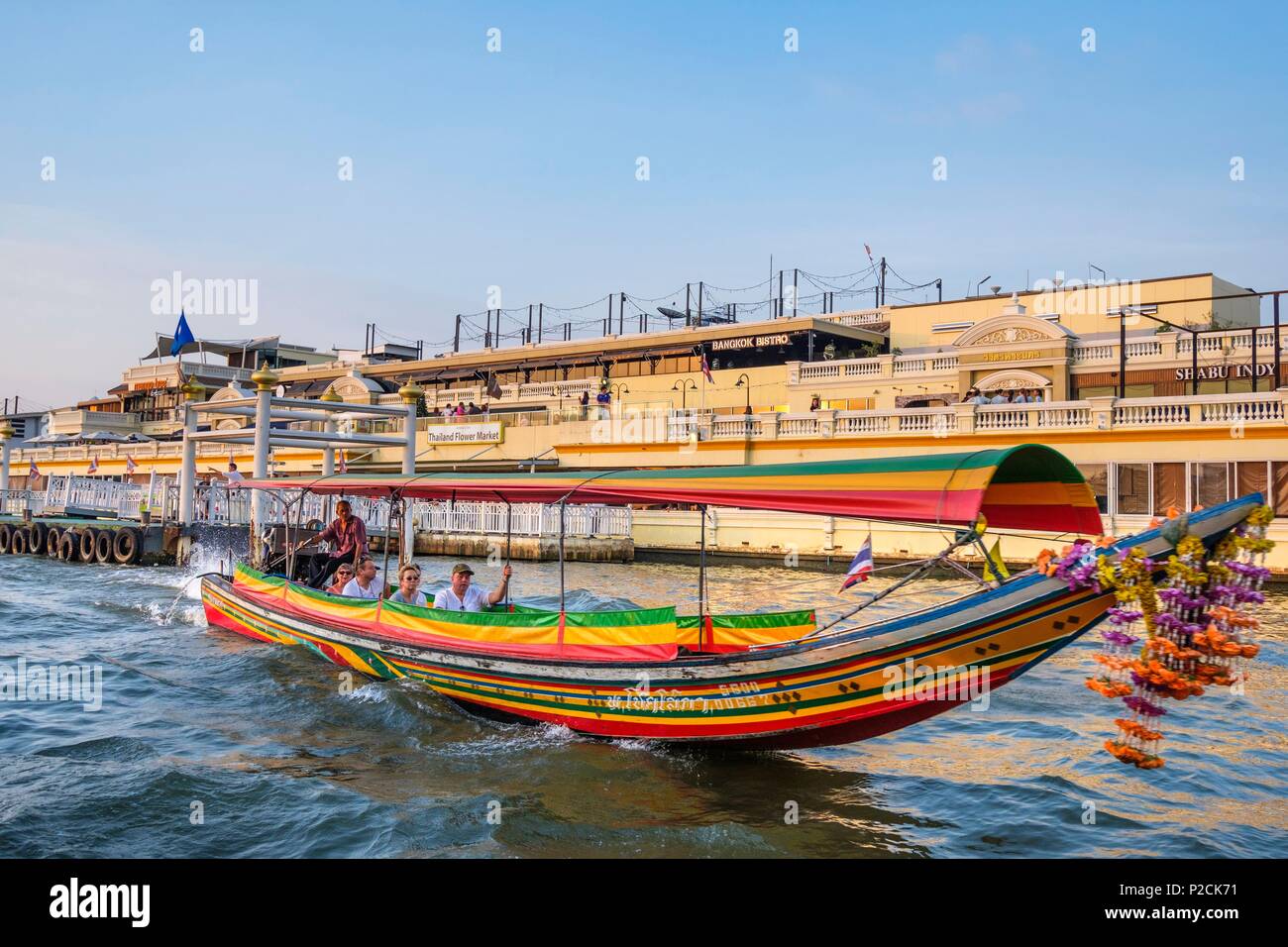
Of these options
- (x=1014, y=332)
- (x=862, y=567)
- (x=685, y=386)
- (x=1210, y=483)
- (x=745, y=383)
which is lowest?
(x=862, y=567)

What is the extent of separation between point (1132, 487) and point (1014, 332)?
9.92m

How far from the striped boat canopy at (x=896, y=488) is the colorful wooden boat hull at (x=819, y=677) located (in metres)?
0.99

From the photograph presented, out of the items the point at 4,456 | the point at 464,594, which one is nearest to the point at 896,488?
the point at 464,594

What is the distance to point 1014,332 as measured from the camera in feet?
119

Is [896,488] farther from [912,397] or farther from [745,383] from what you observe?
[745,383]

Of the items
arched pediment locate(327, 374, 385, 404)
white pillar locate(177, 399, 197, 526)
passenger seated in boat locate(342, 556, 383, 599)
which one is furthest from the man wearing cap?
arched pediment locate(327, 374, 385, 404)

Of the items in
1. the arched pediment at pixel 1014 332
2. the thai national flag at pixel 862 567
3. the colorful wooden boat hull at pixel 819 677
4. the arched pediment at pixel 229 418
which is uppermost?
the arched pediment at pixel 1014 332

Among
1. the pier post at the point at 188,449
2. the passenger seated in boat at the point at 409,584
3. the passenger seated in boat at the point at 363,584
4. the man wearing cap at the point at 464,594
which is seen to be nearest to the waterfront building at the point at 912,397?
the pier post at the point at 188,449

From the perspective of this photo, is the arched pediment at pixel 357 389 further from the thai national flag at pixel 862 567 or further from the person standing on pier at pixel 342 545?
the thai national flag at pixel 862 567

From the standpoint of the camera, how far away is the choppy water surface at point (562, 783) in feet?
26.6

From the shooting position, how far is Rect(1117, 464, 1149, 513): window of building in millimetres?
27828

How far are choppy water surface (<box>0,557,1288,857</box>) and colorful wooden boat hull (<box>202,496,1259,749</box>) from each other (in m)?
0.42

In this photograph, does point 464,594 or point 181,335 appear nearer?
point 464,594

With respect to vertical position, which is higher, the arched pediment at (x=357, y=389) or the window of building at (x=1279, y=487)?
the arched pediment at (x=357, y=389)
